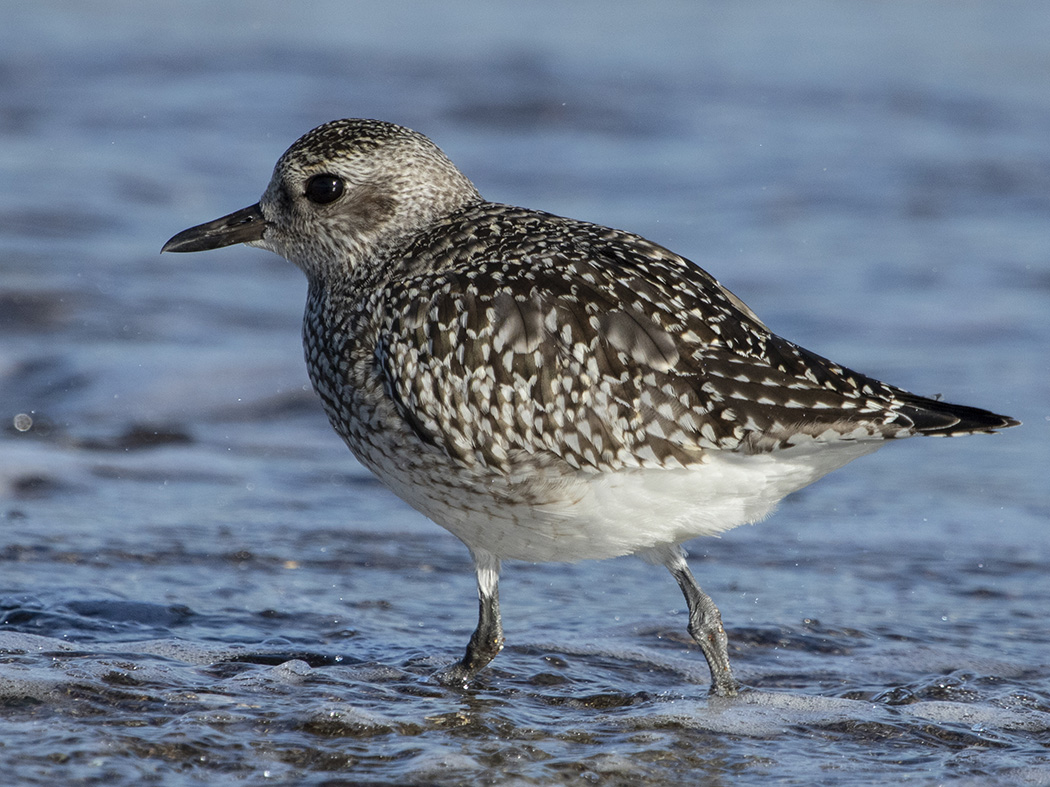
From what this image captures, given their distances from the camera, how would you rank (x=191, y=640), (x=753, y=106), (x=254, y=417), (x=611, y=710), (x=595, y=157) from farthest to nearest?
(x=753, y=106) < (x=595, y=157) < (x=254, y=417) < (x=191, y=640) < (x=611, y=710)

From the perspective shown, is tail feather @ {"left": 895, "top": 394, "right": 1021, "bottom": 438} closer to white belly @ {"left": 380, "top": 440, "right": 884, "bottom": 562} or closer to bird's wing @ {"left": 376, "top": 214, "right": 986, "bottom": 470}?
bird's wing @ {"left": 376, "top": 214, "right": 986, "bottom": 470}

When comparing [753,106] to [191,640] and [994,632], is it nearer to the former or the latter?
[994,632]

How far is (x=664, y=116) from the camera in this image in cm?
1673

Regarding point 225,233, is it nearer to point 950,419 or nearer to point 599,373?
point 599,373

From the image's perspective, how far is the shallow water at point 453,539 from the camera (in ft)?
16.8

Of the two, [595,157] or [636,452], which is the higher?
[595,157]

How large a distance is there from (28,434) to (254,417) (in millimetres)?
1373

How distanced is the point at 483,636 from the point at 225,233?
2083 mm

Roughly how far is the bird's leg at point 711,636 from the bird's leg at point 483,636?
71 cm

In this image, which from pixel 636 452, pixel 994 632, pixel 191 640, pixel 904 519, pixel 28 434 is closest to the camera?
pixel 636 452

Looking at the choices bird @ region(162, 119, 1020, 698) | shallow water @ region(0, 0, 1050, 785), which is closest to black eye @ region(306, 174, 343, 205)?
bird @ region(162, 119, 1020, 698)

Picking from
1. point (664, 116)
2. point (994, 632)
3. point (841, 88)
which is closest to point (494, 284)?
point (994, 632)

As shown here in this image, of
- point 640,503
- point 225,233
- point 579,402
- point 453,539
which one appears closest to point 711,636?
point 640,503

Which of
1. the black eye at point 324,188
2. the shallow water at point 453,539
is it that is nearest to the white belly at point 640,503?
the shallow water at point 453,539
